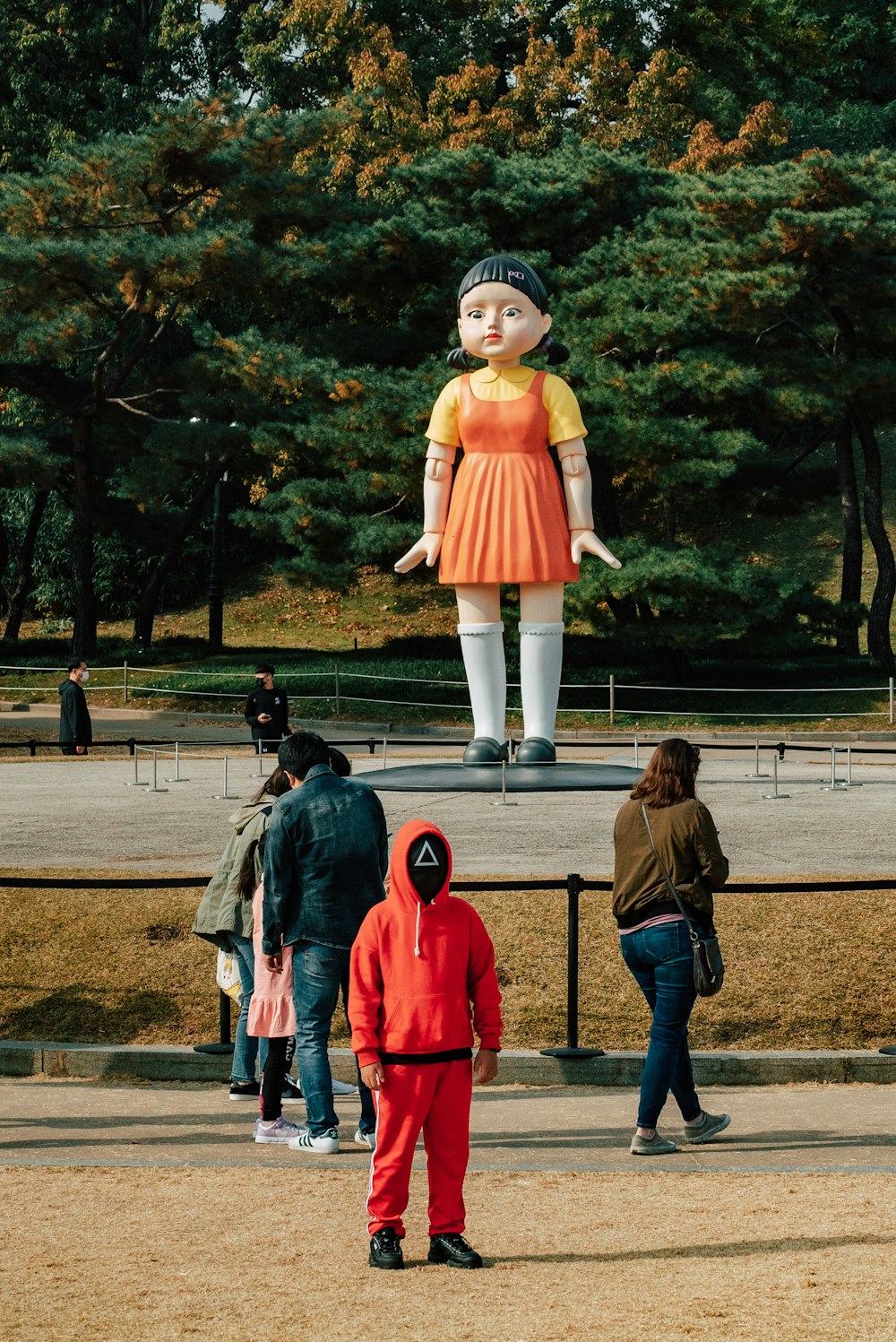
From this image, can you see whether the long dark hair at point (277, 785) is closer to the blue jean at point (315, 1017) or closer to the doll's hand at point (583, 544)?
the blue jean at point (315, 1017)

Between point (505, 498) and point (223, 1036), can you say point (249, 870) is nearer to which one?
point (223, 1036)

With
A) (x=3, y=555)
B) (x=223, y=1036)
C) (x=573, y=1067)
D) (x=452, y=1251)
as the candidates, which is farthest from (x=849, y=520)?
(x=452, y=1251)

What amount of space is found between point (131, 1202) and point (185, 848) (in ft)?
22.2

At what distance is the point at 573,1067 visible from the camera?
785 cm

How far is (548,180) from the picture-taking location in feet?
92.4

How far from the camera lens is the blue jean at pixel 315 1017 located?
6.37 meters

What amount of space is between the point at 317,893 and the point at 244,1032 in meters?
1.27

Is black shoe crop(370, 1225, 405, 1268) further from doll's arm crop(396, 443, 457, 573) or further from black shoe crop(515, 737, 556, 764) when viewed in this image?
doll's arm crop(396, 443, 457, 573)

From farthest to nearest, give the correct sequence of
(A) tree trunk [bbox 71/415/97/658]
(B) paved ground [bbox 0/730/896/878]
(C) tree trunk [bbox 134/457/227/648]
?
(C) tree trunk [bbox 134/457/227/648]
(A) tree trunk [bbox 71/415/97/658]
(B) paved ground [bbox 0/730/896/878]

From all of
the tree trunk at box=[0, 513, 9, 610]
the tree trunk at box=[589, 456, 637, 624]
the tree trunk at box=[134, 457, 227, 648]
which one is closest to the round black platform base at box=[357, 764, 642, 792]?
the tree trunk at box=[589, 456, 637, 624]

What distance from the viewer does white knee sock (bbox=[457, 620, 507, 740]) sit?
41.6 ft

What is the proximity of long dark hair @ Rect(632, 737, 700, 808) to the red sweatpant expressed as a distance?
167 centimetres

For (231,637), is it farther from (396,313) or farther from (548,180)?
(548,180)

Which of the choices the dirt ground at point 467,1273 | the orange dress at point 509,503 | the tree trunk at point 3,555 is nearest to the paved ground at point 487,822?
the orange dress at point 509,503
